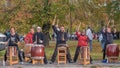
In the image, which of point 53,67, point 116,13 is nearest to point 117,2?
point 116,13

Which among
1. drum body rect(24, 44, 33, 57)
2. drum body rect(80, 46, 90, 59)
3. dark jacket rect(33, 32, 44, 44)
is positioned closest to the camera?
drum body rect(80, 46, 90, 59)

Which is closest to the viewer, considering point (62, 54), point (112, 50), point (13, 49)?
point (13, 49)

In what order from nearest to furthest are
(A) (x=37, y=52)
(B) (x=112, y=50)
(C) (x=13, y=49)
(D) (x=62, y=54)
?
(A) (x=37, y=52), (C) (x=13, y=49), (B) (x=112, y=50), (D) (x=62, y=54)

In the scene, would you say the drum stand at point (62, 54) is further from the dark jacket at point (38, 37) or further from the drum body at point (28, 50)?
the drum body at point (28, 50)

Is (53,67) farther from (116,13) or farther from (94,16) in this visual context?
(94,16)

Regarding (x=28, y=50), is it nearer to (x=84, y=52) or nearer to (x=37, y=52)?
(x=37, y=52)

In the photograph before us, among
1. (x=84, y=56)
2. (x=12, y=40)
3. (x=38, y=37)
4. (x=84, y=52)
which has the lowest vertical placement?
(x=84, y=56)

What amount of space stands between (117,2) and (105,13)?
3.63 meters

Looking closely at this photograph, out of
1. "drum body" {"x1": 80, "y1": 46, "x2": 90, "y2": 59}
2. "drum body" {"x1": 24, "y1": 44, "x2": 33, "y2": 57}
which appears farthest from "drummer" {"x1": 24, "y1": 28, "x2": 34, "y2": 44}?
"drum body" {"x1": 80, "y1": 46, "x2": 90, "y2": 59}

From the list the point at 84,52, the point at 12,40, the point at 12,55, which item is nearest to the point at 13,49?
the point at 12,55

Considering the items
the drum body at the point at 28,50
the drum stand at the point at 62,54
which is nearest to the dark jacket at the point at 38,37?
the drum body at the point at 28,50

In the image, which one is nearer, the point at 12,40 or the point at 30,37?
the point at 12,40

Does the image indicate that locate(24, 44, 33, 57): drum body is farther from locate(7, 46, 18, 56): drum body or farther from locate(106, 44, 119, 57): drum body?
locate(106, 44, 119, 57): drum body

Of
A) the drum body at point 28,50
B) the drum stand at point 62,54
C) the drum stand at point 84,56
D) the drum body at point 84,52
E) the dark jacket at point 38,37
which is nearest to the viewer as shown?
the drum stand at point 84,56
